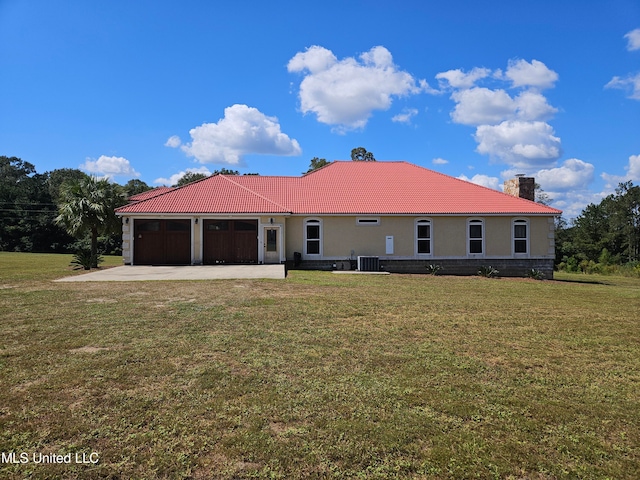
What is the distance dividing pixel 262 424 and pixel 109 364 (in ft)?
8.32

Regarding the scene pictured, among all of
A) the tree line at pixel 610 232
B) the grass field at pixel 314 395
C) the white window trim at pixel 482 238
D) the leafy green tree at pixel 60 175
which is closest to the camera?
the grass field at pixel 314 395

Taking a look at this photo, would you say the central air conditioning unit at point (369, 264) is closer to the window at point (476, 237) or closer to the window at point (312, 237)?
the window at point (312, 237)

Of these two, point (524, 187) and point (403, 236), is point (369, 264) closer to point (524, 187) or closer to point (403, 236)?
point (403, 236)

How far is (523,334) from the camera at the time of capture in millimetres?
7148

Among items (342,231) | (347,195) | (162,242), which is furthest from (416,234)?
(162,242)

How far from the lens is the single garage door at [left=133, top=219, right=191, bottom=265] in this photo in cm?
2091

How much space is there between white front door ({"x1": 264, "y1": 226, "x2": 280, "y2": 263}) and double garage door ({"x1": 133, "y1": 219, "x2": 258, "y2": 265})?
0.51 meters

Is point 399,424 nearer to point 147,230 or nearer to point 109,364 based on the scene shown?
point 109,364

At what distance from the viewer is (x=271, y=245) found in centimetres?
2125

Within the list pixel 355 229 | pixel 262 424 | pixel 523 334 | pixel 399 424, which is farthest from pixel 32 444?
pixel 355 229

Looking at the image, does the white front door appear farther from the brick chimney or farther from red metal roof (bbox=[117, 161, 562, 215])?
the brick chimney

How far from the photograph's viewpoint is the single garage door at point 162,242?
2091cm

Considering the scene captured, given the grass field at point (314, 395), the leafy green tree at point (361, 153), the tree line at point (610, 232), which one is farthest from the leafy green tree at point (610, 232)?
the grass field at point (314, 395)

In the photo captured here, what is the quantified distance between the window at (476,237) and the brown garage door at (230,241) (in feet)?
37.0
